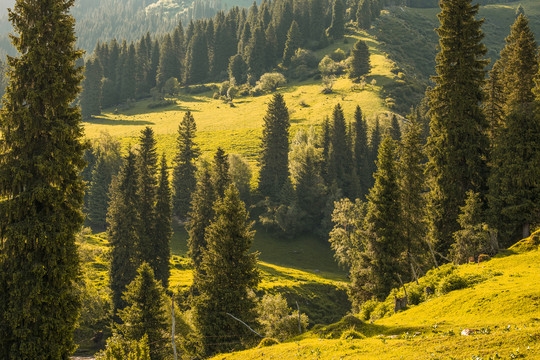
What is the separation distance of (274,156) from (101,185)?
41712 mm

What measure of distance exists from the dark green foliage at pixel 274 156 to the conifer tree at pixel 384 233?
6180 cm

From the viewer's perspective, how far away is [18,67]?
73.2ft

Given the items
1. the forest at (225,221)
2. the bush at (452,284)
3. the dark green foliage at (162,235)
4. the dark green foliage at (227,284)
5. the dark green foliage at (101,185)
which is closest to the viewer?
the forest at (225,221)

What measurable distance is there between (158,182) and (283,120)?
52967 millimetres

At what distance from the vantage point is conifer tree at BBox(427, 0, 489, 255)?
40.8 m

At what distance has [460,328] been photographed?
18016 mm

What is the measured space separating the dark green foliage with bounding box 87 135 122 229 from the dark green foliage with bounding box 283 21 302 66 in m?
102

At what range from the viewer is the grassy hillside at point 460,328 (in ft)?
50.0

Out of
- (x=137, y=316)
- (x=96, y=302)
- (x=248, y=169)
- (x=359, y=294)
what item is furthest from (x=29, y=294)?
(x=248, y=169)

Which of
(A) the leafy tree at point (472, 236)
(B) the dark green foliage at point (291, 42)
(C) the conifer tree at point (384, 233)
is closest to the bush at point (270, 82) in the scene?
(B) the dark green foliage at point (291, 42)

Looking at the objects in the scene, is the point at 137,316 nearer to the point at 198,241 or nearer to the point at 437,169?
the point at 198,241

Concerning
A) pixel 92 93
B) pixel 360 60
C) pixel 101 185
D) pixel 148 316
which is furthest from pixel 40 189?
pixel 92 93

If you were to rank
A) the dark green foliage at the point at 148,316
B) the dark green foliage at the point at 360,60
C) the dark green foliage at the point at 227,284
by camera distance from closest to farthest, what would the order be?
the dark green foliage at the point at 227,284, the dark green foliage at the point at 148,316, the dark green foliage at the point at 360,60

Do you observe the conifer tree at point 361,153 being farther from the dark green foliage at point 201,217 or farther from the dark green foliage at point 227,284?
the dark green foliage at point 227,284
